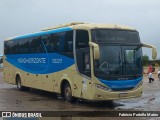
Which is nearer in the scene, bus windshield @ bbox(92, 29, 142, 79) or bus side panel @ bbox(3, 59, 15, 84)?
bus windshield @ bbox(92, 29, 142, 79)

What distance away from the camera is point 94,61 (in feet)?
49.4

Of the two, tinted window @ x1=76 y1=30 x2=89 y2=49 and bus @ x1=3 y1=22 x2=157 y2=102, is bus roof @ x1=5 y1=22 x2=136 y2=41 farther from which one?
tinted window @ x1=76 y1=30 x2=89 y2=49

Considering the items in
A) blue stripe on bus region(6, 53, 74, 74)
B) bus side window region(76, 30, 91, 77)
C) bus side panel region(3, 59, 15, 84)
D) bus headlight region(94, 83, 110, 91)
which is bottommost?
bus side panel region(3, 59, 15, 84)

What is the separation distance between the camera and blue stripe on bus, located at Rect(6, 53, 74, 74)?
57.7 ft

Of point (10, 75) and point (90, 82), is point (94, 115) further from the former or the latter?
point (10, 75)

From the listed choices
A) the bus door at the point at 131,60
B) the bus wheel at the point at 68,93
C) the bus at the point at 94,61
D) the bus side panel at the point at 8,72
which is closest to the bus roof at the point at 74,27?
the bus at the point at 94,61

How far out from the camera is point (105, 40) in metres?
15.4

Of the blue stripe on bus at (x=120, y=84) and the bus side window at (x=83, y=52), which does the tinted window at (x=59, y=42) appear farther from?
the blue stripe on bus at (x=120, y=84)

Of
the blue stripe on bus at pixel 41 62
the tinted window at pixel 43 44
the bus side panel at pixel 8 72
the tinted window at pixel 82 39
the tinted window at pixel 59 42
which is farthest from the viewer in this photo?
the bus side panel at pixel 8 72

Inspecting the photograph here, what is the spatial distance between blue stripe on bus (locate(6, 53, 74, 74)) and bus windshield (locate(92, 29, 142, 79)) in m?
1.89

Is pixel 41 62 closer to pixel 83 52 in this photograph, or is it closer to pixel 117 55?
pixel 83 52

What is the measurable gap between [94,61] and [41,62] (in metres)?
5.40

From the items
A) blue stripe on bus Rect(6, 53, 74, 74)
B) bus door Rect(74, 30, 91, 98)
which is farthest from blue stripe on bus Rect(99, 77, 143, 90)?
blue stripe on bus Rect(6, 53, 74, 74)

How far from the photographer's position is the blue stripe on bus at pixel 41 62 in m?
17.6
